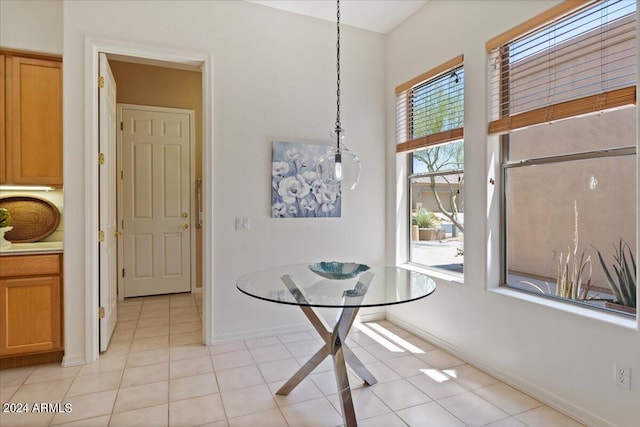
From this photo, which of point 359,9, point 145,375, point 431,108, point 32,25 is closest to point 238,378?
point 145,375

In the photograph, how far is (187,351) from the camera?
2.97 meters

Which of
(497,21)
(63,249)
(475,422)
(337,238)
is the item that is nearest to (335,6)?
(497,21)

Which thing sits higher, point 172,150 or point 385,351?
point 172,150

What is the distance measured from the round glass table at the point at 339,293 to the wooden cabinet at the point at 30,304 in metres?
1.55

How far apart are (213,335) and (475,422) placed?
6.88 ft

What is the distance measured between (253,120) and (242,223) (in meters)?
0.92

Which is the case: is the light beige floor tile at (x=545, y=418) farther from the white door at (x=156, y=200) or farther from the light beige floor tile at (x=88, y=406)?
the white door at (x=156, y=200)

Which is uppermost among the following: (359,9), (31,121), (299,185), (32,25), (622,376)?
(359,9)

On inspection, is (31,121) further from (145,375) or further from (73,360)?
(145,375)

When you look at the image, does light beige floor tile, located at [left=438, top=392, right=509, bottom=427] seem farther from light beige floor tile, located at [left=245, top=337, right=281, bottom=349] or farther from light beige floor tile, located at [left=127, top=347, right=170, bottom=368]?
light beige floor tile, located at [left=127, top=347, right=170, bottom=368]

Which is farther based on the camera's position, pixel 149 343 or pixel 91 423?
pixel 149 343

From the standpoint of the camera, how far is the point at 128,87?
457 cm

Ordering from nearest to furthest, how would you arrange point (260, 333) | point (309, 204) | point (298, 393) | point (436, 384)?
point (298, 393)
point (436, 384)
point (260, 333)
point (309, 204)

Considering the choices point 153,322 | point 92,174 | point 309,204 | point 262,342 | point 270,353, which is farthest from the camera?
point 153,322
